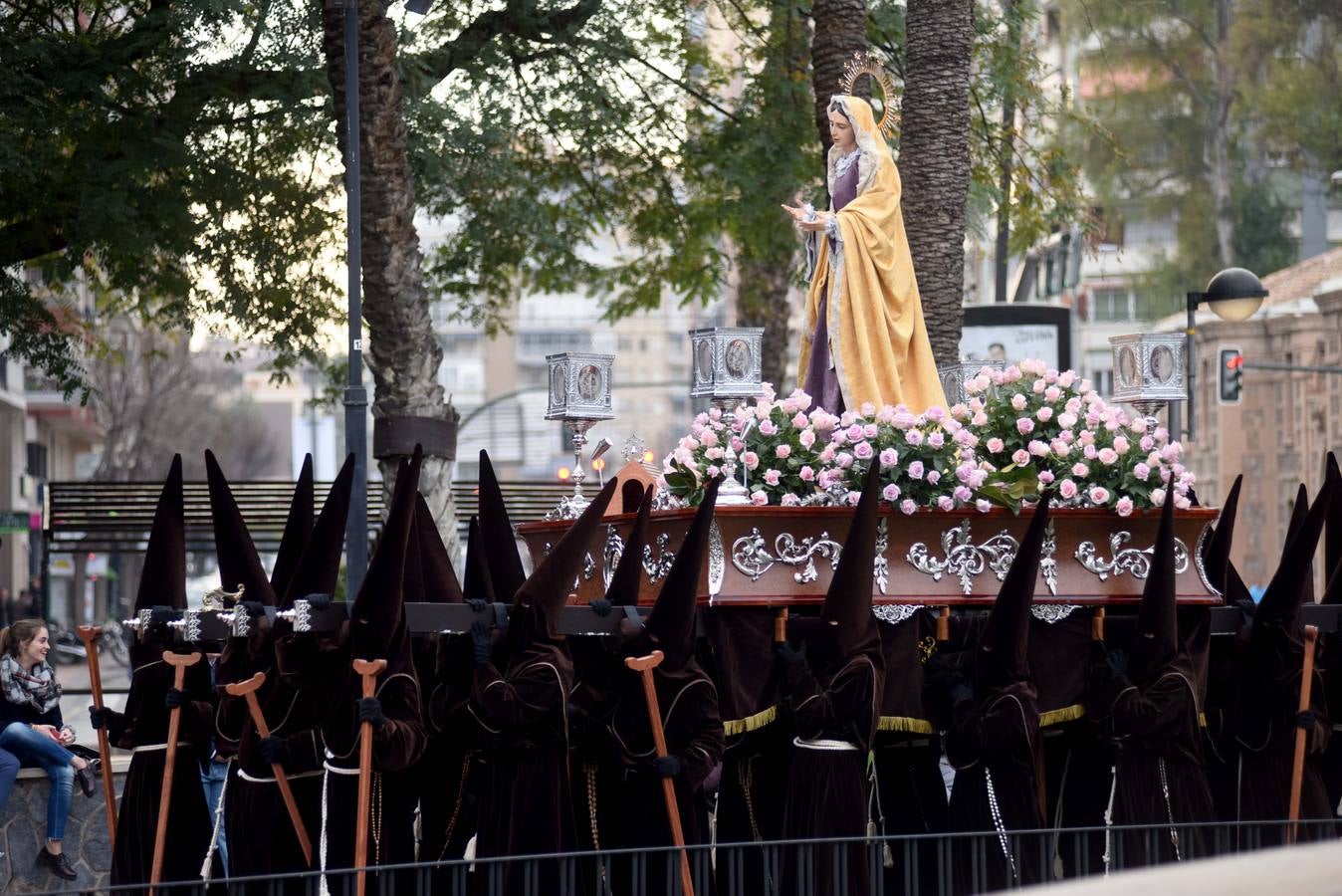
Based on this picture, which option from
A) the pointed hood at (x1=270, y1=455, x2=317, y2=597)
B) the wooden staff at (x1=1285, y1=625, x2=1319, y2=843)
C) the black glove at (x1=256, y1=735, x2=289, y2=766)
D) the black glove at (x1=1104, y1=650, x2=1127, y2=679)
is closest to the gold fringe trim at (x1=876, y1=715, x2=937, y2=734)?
the black glove at (x1=1104, y1=650, x2=1127, y2=679)

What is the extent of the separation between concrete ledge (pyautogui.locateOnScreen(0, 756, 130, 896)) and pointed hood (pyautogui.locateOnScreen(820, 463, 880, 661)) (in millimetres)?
5276

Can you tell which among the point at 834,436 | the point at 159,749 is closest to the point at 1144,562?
the point at 834,436

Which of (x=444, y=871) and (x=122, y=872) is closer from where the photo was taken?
(x=444, y=871)

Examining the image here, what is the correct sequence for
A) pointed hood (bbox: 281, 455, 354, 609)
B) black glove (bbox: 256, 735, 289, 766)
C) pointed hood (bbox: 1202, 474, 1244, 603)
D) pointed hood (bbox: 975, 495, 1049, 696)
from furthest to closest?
pointed hood (bbox: 1202, 474, 1244, 603)
pointed hood (bbox: 975, 495, 1049, 696)
pointed hood (bbox: 281, 455, 354, 609)
black glove (bbox: 256, 735, 289, 766)

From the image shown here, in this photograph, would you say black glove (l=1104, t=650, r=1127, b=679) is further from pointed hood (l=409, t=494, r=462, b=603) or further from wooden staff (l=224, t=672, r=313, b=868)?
wooden staff (l=224, t=672, r=313, b=868)

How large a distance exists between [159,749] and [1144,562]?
4.97 metres

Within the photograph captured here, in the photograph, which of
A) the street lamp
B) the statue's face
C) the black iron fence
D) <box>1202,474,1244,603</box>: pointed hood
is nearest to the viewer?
the black iron fence

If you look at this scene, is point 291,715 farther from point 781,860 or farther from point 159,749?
point 781,860

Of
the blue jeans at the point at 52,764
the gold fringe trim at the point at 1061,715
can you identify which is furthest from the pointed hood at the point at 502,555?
the blue jeans at the point at 52,764

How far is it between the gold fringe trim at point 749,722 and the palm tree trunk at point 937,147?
5.30 meters

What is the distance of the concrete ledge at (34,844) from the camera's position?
1191 cm

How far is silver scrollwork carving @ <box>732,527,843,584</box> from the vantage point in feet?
31.3

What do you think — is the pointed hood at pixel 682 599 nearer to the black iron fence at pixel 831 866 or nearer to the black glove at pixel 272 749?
the black iron fence at pixel 831 866

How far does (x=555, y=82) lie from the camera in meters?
19.8
